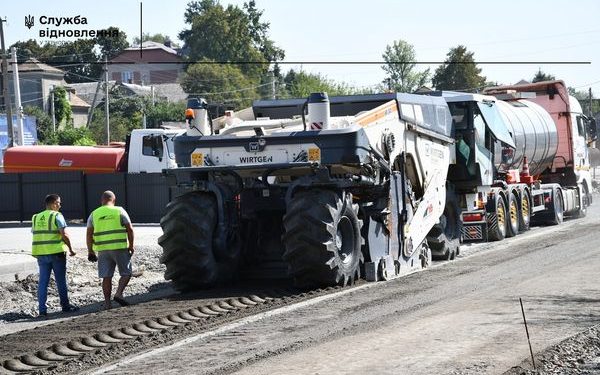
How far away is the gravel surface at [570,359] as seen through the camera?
404 inches

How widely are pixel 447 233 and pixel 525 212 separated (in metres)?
7.17

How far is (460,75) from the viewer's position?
99.4 metres

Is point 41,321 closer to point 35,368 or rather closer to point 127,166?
point 35,368

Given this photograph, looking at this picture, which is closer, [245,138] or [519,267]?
[245,138]

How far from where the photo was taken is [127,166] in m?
39.2

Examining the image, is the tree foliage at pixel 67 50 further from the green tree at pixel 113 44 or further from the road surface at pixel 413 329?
the road surface at pixel 413 329

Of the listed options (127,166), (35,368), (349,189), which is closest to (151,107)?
(127,166)

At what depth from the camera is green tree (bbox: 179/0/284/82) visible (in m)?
121

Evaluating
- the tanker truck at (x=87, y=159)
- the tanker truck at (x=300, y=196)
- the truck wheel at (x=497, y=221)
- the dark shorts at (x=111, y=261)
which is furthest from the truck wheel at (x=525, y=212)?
the dark shorts at (x=111, y=261)

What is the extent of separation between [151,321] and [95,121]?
273 feet

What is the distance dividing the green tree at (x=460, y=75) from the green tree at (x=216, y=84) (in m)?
19.3

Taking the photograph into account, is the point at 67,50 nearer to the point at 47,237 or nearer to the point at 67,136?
the point at 67,136

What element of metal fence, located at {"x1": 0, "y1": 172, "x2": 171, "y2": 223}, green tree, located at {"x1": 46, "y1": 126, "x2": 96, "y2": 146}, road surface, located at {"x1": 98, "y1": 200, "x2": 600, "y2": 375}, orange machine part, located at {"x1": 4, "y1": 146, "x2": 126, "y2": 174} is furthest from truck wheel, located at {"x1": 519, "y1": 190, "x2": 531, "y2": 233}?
green tree, located at {"x1": 46, "y1": 126, "x2": 96, "y2": 146}

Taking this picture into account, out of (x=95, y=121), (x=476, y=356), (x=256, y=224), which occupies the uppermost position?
(x=95, y=121)
